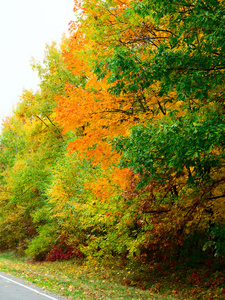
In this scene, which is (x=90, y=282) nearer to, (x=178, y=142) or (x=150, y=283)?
(x=150, y=283)

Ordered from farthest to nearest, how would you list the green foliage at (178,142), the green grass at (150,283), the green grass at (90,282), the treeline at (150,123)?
the green grass at (90,282) < the green grass at (150,283) < the treeline at (150,123) < the green foliage at (178,142)

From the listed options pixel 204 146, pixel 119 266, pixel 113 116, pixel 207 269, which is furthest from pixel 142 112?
pixel 119 266

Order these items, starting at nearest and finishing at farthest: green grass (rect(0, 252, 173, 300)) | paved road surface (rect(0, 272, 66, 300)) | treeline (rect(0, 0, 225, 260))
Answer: treeline (rect(0, 0, 225, 260)) → paved road surface (rect(0, 272, 66, 300)) → green grass (rect(0, 252, 173, 300))

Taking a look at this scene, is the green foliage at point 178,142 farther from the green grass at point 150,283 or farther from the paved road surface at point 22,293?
the green grass at point 150,283

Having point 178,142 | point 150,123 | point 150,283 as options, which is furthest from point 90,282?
point 178,142

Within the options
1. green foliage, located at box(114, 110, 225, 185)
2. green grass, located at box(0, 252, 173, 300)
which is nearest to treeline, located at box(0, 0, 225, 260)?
green foliage, located at box(114, 110, 225, 185)

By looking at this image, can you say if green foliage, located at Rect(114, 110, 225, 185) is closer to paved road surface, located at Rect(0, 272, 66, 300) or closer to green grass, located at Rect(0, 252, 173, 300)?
paved road surface, located at Rect(0, 272, 66, 300)

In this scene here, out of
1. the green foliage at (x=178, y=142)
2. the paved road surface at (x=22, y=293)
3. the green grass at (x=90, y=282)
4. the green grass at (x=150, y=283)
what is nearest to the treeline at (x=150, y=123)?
the green foliage at (x=178, y=142)

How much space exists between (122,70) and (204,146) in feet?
8.37

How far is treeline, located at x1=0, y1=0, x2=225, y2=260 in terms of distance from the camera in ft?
20.6

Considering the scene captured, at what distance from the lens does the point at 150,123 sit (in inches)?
301

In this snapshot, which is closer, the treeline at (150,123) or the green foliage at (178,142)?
the green foliage at (178,142)

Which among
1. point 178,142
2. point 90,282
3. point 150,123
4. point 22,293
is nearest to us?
point 178,142

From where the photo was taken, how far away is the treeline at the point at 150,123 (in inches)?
247
